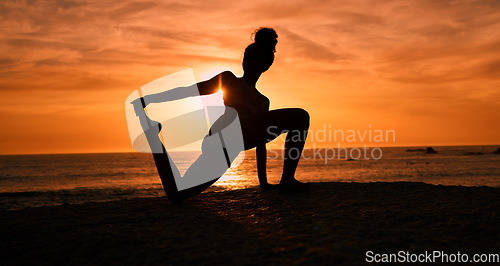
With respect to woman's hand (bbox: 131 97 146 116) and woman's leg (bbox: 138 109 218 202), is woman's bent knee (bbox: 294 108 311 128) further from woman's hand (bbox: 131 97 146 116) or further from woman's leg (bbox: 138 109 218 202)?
woman's hand (bbox: 131 97 146 116)

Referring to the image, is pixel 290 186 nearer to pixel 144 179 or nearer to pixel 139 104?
pixel 139 104

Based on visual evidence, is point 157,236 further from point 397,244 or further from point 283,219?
point 397,244

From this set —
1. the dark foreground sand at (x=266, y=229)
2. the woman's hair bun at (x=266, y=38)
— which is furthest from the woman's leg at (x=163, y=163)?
the woman's hair bun at (x=266, y=38)

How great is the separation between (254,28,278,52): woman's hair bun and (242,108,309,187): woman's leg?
825mm

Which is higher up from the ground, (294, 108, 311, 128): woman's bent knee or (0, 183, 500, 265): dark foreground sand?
(294, 108, 311, 128): woman's bent knee

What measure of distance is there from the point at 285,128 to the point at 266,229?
1.48m

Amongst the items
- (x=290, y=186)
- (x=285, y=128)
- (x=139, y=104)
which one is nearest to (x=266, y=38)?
(x=285, y=128)

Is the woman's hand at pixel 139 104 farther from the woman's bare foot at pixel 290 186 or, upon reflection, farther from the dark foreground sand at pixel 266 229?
the woman's bare foot at pixel 290 186

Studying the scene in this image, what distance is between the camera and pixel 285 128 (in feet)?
12.8

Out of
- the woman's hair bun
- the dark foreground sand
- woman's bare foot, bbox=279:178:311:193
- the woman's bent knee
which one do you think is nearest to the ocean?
the dark foreground sand

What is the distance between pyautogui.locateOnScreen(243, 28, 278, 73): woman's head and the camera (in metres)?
4.07

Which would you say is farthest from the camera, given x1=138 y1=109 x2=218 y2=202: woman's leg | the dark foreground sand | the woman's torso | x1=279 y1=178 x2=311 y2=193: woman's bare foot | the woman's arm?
x1=279 y1=178 x2=311 y2=193: woman's bare foot

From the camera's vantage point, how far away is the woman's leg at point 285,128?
3.85 metres

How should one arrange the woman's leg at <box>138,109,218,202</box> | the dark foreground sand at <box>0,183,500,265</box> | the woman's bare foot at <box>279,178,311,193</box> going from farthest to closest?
the woman's bare foot at <box>279,178,311,193</box> → the woman's leg at <box>138,109,218,202</box> → the dark foreground sand at <box>0,183,500,265</box>
